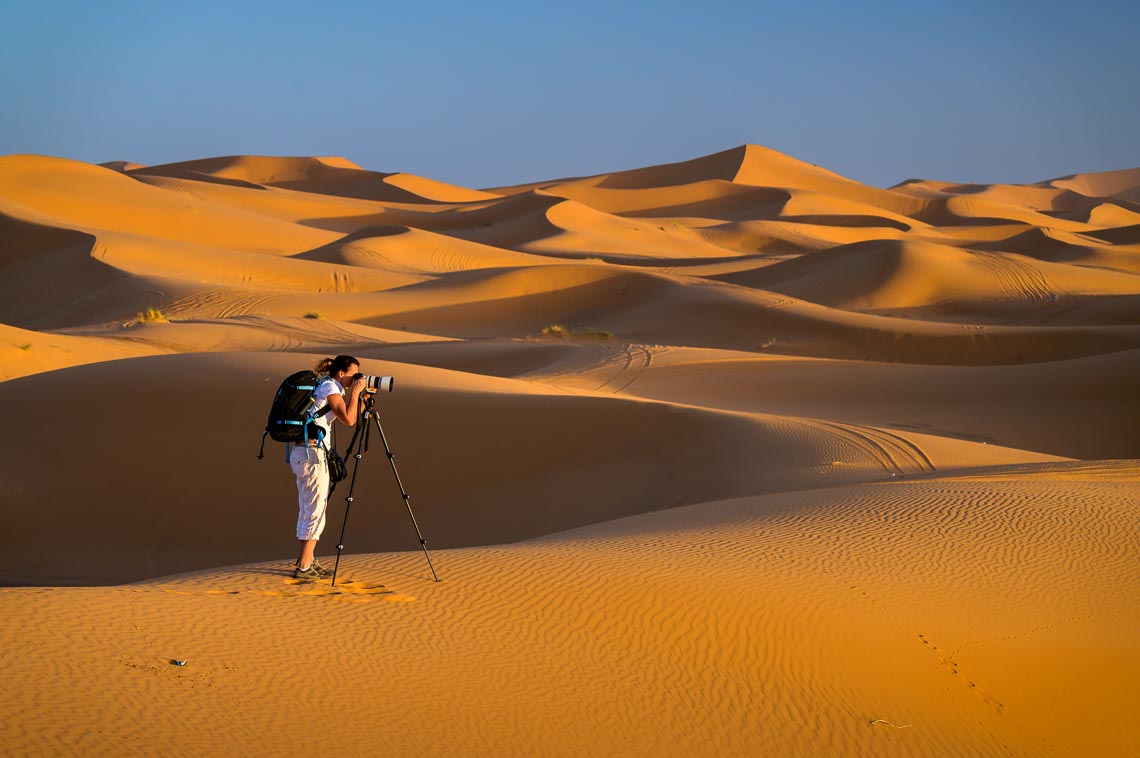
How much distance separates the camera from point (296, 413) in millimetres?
5801

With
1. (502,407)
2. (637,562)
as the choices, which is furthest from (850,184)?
(637,562)

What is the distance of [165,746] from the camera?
3.76 m

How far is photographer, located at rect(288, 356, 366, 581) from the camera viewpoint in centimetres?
579

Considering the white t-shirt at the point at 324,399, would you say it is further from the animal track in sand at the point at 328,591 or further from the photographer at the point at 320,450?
the animal track in sand at the point at 328,591

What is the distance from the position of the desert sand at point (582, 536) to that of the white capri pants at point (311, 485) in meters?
0.34

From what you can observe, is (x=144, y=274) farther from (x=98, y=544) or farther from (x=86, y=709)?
(x=86, y=709)

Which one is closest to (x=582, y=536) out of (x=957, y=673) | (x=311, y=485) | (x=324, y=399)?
(x=311, y=485)

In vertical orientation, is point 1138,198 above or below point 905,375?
above

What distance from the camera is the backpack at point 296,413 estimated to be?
5.78 m

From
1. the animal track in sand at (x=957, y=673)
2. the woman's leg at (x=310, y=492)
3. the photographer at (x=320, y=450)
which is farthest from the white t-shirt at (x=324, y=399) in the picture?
the animal track in sand at (x=957, y=673)

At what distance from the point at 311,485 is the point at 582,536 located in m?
2.74

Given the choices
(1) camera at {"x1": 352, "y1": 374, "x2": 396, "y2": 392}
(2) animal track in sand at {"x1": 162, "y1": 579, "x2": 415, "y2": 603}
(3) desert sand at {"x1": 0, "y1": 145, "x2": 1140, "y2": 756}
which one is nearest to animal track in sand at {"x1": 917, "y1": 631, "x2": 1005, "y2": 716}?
(3) desert sand at {"x1": 0, "y1": 145, "x2": 1140, "y2": 756}

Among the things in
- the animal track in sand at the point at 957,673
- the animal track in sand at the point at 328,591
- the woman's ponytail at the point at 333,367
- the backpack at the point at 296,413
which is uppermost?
the woman's ponytail at the point at 333,367

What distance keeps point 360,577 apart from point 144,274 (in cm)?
2749
